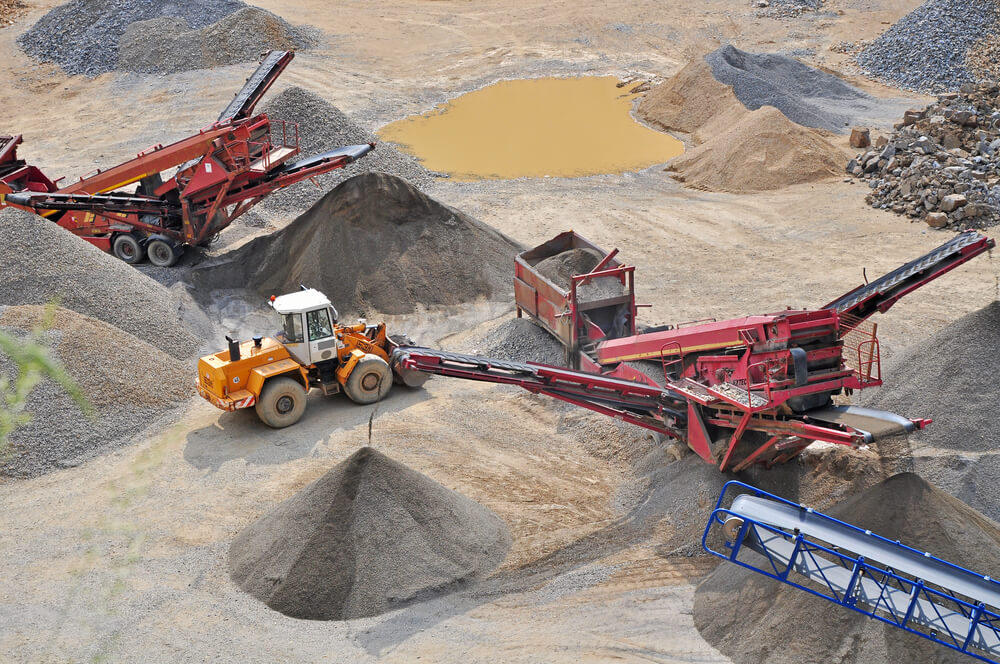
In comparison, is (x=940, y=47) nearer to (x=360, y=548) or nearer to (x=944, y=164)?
(x=944, y=164)

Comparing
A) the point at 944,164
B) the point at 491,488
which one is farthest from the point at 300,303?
the point at 944,164

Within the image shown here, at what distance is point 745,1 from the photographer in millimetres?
42531

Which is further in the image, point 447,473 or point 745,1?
point 745,1

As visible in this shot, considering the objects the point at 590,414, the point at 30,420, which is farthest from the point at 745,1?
the point at 30,420

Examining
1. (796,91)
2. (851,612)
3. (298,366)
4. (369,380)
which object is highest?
(796,91)

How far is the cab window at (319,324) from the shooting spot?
13.9 meters

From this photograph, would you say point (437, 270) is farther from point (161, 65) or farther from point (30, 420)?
point (161, 65)

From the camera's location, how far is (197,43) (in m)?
35.4

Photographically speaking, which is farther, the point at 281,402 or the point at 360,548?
the point at 281,402

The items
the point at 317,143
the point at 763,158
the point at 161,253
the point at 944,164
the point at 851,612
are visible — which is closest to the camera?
the point at 851,612

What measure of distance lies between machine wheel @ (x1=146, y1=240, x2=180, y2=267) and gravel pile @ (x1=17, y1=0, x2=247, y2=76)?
60.9 feet

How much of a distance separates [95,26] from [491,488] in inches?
1245

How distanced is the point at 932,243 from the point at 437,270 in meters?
10.2

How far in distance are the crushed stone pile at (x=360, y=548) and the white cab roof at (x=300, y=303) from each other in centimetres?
367
